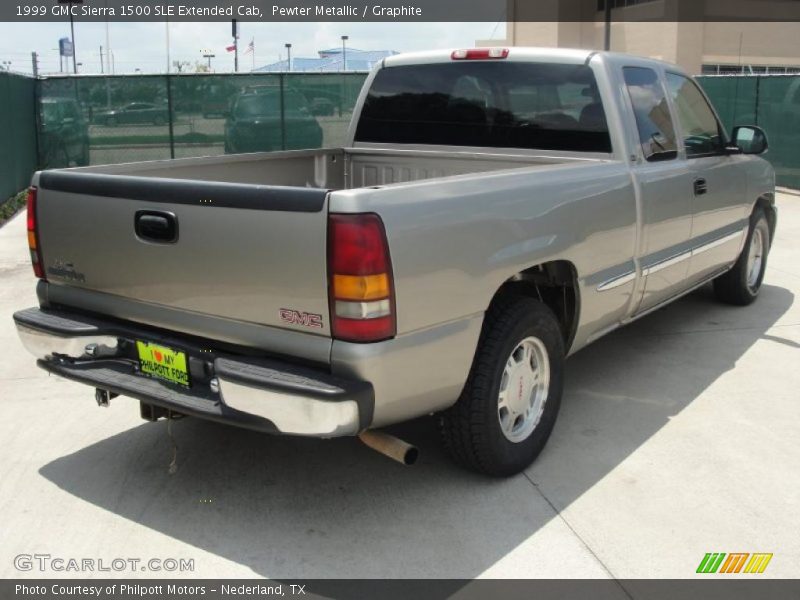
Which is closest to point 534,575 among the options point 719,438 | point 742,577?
point 742,577

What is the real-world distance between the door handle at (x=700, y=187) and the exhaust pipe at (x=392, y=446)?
295 cm

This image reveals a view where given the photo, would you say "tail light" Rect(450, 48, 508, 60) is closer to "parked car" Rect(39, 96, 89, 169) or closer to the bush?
the bush

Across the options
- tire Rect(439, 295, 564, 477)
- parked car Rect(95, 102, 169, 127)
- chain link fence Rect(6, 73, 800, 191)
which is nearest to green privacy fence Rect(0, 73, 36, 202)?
chain link fence Rect(6, 73, 800, 191)

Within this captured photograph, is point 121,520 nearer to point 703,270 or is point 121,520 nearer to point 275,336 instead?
point 275,336

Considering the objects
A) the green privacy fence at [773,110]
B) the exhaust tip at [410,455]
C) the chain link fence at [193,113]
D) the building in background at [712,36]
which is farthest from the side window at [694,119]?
the building in background at [712,36]

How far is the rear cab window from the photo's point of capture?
475 cm

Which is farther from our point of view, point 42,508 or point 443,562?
point 42,508

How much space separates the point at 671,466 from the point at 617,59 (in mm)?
2222

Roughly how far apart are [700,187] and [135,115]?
528 inches

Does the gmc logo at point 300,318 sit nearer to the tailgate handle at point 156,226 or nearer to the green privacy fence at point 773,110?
the tailgate handle at point 156,226

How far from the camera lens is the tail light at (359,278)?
3006 mm

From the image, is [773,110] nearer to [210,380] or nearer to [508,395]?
[508,395]

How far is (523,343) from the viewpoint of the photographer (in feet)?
12.8

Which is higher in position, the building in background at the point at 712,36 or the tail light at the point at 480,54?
the building in background at the point at 712,36
